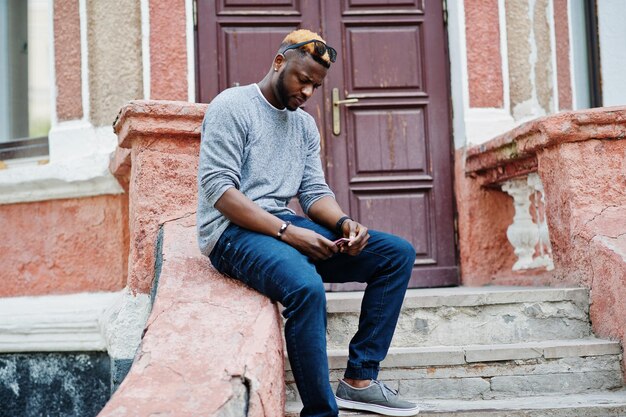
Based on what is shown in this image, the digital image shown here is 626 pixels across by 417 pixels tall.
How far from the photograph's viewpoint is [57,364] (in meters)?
4.94

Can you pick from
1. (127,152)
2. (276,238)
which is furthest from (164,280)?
(127,152)

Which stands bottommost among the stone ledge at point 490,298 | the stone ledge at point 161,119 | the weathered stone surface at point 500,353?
the weathered stone surface at point 500,353

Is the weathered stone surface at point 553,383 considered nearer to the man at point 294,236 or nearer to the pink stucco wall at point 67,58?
the man at point 294,236

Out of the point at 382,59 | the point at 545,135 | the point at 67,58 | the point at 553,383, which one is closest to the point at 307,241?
the point at 553,383

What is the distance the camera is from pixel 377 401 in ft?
11.1

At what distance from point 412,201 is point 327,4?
1500 mm

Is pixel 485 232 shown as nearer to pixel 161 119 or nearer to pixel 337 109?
pixel 337 109

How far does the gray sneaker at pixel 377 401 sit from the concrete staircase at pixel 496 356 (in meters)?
0.06

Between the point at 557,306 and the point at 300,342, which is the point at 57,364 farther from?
the point at 557,306

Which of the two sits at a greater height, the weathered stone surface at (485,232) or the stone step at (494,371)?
the weathered stone surface at (485,232)

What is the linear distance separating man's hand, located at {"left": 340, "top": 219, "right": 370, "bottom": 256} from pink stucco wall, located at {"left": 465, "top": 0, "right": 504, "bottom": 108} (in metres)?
2.42

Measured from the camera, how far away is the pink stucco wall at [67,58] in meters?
5.57

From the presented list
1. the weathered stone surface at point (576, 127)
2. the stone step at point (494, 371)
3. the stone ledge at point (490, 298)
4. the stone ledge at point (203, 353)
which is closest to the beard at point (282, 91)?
the stone ledge at point (203, 353)

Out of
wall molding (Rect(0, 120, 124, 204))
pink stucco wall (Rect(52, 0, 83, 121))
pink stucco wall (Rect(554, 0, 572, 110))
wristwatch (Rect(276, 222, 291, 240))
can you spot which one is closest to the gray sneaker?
wristwatch (Rect(276, 222, 291, 240))
